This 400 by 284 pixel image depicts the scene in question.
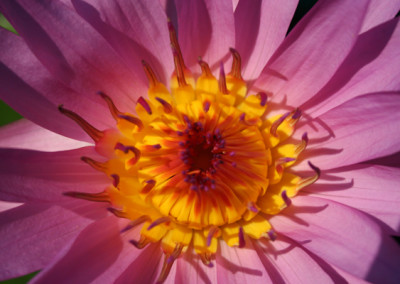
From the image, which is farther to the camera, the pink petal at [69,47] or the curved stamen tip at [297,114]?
the curved stamen tip at [297,114]

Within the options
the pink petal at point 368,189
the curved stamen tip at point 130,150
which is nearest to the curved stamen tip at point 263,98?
the pink petal at point 368,189

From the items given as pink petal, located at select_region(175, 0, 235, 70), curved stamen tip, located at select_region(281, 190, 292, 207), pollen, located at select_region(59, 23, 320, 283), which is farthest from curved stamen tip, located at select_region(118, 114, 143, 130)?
curved stamen tip, located at select_region(281, 190, 292, 207)

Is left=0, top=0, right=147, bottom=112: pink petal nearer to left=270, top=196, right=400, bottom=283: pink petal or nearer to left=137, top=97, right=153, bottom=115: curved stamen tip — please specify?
left=137, top=97, right=153, bottom=115: curved stamen tip

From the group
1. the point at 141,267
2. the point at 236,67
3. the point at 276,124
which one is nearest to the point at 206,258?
the point at 141,267

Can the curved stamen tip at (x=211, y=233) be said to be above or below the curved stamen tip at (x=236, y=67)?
below

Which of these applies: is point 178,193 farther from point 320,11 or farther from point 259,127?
point 320,11

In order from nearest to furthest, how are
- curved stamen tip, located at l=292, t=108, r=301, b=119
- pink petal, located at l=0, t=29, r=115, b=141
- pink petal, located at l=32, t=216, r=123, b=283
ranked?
pink petal, located at l=32, t=216, r=123, b=283 < pink petal, located at l=0, t=29, r=115, b=141 < curved stamen tip, located at l=292, t=108, r=301, b=119

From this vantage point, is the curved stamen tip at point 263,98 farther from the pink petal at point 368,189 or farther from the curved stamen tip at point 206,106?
the pink petal at point 368,189
